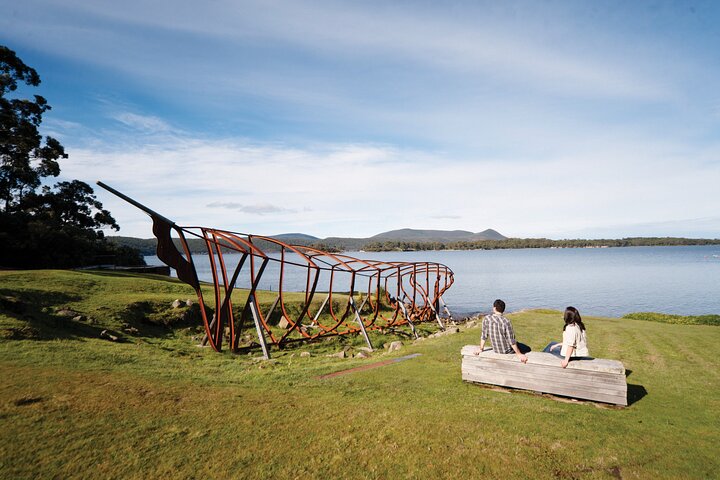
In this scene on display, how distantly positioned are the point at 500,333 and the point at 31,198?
44605 millimetres

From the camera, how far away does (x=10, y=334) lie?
1027 cm

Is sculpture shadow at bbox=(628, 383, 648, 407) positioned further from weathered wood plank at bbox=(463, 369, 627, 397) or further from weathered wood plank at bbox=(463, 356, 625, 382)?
weathered wood plank at bbox=(463, 356, 625, 382)

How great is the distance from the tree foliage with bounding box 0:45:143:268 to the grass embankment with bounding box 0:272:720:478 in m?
22.6

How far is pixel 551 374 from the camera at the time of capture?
8359mm

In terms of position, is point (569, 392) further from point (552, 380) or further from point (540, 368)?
point (540, 368)

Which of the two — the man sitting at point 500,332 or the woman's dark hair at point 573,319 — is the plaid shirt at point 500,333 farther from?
the woman's dark hair at point 573,319

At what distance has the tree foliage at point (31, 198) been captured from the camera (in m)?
26.6

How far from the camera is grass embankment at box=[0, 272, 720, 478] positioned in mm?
5305

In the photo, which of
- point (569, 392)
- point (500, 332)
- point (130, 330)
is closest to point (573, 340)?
point (569, 392)

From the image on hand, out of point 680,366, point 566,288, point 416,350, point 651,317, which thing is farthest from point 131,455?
point 566,288

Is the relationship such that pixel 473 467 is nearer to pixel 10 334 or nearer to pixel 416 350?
→ pixel 416 350

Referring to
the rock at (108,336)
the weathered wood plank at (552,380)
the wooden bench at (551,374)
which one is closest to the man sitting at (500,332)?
the wooden bench at (551,374)

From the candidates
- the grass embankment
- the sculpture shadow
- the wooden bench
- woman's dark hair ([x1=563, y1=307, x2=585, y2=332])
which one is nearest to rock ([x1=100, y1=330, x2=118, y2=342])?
the grass embankment

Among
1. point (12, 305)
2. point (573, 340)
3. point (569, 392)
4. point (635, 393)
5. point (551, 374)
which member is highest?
→ point (12, 305)
